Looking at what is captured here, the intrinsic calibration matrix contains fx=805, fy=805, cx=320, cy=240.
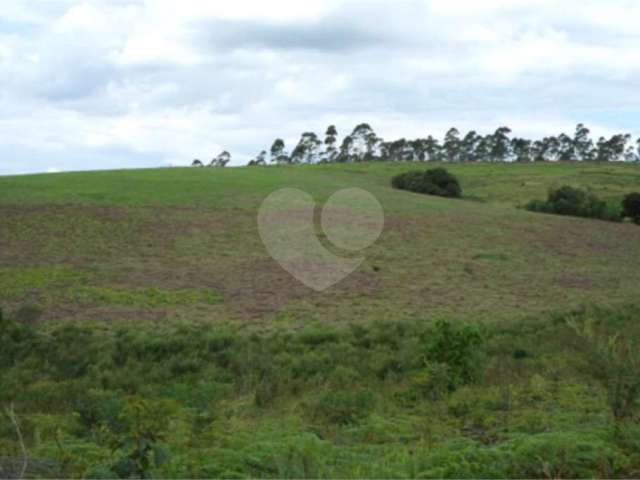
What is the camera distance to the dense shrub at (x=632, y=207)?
57513 millimetres

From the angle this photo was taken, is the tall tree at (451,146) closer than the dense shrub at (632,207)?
No

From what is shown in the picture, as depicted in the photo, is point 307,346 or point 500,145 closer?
point 307,346

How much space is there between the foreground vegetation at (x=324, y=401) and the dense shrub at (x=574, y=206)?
128 feet

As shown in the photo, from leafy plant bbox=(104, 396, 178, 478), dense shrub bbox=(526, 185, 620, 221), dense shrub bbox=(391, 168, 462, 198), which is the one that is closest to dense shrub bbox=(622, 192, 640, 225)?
dense shrub bbox=(526, 185, 620, 221)

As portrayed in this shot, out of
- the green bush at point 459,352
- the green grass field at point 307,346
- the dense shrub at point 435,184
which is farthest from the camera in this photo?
the dense shrub at point 435,184

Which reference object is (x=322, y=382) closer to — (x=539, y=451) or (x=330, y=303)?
(x=539, y=451)

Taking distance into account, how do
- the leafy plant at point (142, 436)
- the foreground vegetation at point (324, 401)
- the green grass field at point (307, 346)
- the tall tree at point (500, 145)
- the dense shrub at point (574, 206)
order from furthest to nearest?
1. the tall tree at point (500, 145)
2. the dense shrub at point (574, 206)
3. the green grass field at point (307, 346)
4. the foreground vegetation at point (324, 401)
5. the leafy plant at point (142, 436)

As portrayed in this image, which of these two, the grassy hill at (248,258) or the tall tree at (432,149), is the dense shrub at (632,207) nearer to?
the grassy hill at (248,258)

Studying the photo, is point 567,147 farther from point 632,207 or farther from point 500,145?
point 632,207

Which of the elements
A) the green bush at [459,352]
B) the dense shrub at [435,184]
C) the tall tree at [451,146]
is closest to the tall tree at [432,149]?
the tall tree at [451,146]

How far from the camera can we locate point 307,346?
1886 centimetres

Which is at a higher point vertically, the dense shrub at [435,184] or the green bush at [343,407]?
the dense shrub at [435,184]

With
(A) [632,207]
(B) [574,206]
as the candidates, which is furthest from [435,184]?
(A) [632,207]

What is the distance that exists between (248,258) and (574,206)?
32.9 meters
